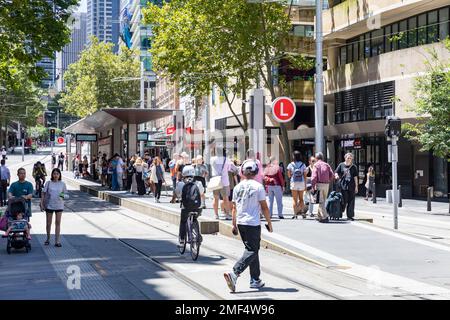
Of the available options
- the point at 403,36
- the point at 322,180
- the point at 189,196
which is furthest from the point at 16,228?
the point at 403,36

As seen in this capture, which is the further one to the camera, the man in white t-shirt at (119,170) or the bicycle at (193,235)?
the man in white t-shirt at (119,170)

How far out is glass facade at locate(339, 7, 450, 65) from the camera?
31.9m

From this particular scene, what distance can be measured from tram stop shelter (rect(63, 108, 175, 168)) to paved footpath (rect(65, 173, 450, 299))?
46.5ft

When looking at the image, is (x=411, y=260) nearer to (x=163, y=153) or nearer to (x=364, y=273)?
(x=364, y=273)

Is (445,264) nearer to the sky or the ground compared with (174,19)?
nearer to the ground

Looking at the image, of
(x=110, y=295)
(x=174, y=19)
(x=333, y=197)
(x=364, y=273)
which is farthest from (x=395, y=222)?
(x=174, y=19)

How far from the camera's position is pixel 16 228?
13.9 metres

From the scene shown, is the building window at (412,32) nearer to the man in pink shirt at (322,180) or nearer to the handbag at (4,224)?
the man in pink shirt at (322,180)

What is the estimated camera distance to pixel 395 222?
1766cm

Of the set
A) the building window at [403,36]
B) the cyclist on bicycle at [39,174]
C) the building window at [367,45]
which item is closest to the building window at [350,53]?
the building window at [367,45]

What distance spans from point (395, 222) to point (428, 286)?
7.62m

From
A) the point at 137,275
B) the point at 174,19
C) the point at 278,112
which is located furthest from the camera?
the point at 174,19

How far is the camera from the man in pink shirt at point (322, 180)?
18.1m

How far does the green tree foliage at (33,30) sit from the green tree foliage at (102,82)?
1964 inches
